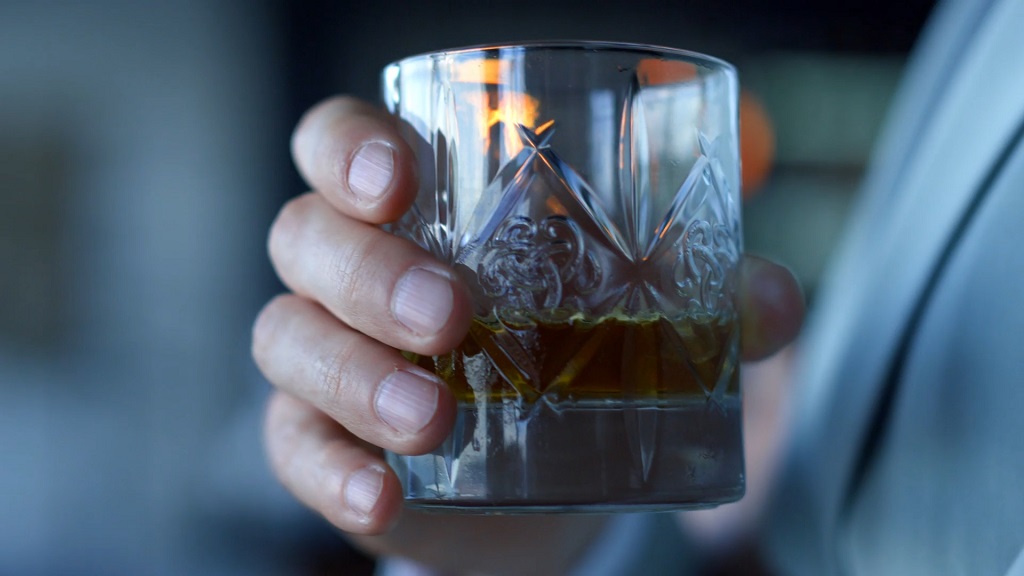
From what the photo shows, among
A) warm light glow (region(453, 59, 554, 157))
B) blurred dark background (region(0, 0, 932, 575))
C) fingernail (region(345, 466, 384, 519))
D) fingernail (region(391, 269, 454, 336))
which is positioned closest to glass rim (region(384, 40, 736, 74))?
warm light glow (region(453, 59, 554, 157))

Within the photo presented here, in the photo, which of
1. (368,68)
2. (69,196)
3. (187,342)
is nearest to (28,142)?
(69,196)

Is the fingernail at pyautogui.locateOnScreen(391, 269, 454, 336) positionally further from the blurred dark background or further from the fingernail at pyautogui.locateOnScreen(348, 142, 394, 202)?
the blurred dark background

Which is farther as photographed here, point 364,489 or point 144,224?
point 144,224

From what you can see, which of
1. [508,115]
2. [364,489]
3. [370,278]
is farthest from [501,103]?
[364,489]

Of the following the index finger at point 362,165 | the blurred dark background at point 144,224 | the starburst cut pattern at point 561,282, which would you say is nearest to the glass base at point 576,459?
the starburst cut pattern at point 561,282

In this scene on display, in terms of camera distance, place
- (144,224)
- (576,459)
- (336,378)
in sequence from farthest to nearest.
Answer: (144,224) < (336,378) < (576,459)

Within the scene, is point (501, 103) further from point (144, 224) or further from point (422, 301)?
point (144, 224)

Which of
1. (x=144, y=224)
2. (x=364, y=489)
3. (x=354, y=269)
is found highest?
(x=354, y=269)
